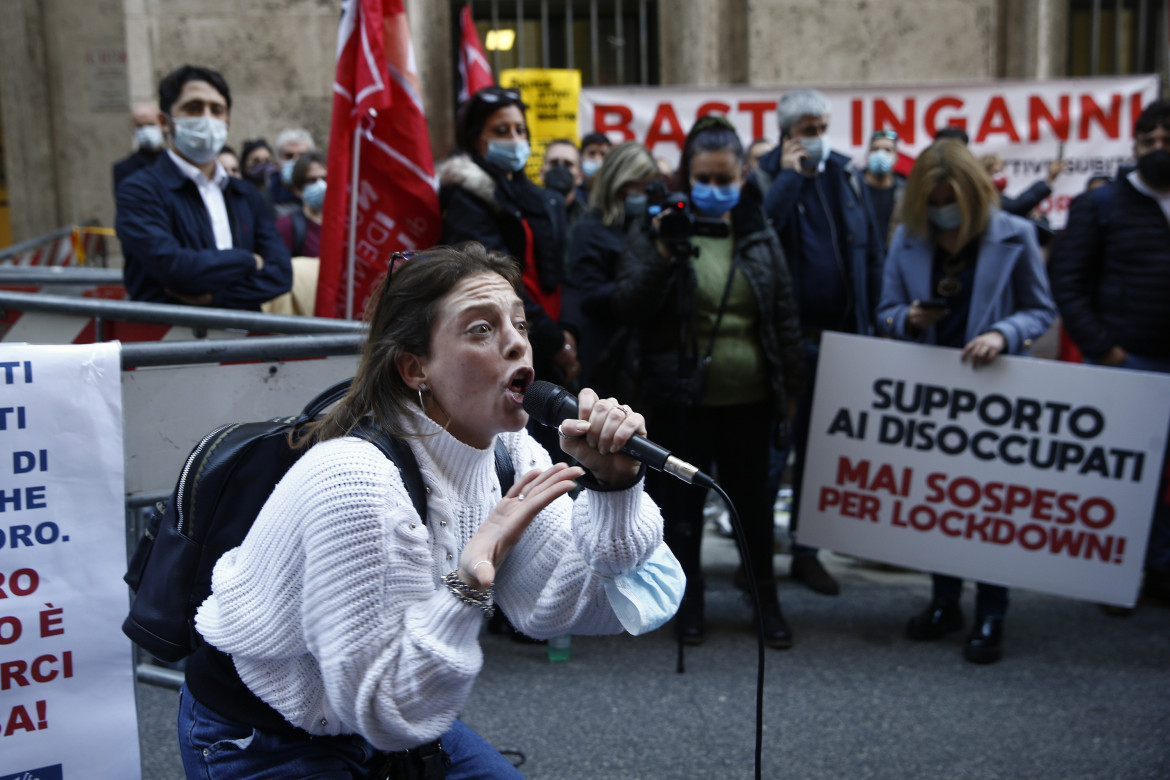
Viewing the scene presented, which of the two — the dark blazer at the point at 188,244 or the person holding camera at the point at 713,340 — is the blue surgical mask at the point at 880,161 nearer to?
the person holding camera at the point at 713,340

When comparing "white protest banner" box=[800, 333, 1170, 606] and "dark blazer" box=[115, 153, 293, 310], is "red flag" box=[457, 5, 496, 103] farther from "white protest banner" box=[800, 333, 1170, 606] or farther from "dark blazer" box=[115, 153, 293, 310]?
"white protest banner" box=[800, 333, 1170, 606]

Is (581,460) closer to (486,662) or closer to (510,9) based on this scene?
(486,662)

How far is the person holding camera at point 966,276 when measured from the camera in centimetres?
446

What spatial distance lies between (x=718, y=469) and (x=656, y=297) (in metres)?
0.84

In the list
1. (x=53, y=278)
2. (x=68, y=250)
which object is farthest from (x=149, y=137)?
(x=68, y=250)

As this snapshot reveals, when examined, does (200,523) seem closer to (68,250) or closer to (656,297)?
(656,297)

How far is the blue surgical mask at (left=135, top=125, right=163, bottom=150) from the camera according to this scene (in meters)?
6.96

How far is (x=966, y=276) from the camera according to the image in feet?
15.0

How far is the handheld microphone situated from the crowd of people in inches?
3.1

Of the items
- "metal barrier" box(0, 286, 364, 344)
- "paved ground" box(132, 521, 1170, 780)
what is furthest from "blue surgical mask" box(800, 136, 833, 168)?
"metal barrier" box(0, 286, 364, 344)

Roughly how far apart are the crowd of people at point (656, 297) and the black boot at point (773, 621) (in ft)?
0.04

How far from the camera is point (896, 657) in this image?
4.36 metres

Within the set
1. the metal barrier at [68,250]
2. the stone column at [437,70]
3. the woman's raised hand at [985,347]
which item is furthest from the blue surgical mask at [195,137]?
the metal barrier at [68,250]

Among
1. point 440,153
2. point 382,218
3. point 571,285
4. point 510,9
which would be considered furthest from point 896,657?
point 510,9
